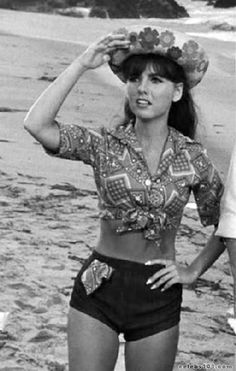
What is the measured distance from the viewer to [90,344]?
3.71m

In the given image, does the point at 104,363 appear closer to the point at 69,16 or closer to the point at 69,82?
the point at 69,82

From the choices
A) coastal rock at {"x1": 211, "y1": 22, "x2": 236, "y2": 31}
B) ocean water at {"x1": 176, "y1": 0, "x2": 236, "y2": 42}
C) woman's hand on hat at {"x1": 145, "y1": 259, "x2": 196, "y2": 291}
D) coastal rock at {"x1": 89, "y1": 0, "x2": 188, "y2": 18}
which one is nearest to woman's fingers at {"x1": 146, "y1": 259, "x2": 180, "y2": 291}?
woman's hand on hat at {"x1": 145, "y1": 259, "x2": 196, "y2": 291}

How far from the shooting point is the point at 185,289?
22.2 ft

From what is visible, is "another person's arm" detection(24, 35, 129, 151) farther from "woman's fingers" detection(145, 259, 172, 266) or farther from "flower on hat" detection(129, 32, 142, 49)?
"woman's fingers" detection(145, 259, 172, 266)

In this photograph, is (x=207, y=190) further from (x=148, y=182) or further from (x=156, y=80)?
(x=156, y=80)

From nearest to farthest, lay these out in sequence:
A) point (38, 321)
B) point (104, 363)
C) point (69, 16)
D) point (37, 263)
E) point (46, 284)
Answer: point (104, 363)
point (38, 321)
point (46, 284)
point (37, 263)
point (69, 16)

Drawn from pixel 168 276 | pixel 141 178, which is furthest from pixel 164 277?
pixel 141 178

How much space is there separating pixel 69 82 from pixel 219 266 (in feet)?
12.5

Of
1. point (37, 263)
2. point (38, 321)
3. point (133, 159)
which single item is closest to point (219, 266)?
point (37, 263)

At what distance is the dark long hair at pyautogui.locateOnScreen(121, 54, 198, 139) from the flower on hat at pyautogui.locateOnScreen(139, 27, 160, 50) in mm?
94

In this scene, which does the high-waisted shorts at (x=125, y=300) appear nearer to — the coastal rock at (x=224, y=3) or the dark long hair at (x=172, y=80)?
the dark long hair at (x=172, y=80)

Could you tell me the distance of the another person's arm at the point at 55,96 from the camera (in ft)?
12.5

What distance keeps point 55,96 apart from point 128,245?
0.63m

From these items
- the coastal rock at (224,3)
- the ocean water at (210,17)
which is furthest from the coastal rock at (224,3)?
the ocean water at (210,17)
